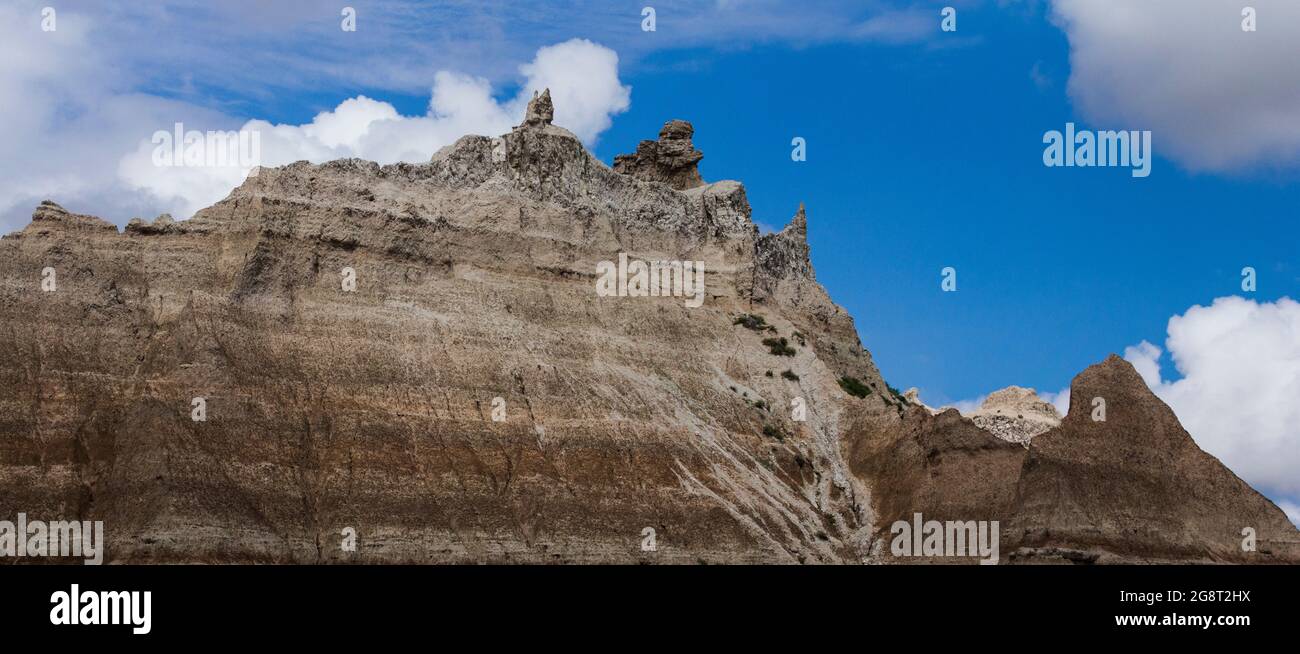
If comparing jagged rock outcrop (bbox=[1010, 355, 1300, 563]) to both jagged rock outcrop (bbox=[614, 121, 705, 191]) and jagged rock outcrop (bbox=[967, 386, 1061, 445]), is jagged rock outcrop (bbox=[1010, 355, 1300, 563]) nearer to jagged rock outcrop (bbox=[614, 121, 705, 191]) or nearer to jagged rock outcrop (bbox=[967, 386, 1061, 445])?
jagged rock outcrop (bbox=[967, 386, 1061, 445])

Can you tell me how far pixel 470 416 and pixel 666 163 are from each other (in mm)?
33991

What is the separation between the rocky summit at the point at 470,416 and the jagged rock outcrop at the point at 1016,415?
9175 mm

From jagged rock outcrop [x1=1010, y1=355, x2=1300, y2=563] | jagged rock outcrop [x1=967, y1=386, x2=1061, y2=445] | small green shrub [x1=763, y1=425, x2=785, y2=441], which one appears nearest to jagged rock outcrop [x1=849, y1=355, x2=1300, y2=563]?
jagged rock outcrop [x1=1010, y1=355, x2=1300, y2=563]

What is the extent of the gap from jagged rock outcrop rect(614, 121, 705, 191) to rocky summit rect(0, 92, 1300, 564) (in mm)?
13116

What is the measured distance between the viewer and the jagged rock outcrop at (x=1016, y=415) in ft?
429

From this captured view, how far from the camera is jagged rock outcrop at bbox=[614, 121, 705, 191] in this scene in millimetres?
137750

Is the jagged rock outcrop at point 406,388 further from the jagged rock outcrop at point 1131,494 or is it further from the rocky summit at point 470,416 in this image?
the jagged rock outcrop at point 1131,494

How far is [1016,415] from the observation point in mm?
137750

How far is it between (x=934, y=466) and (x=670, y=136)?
33.9 meters

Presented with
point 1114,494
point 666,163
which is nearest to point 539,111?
point 666,163

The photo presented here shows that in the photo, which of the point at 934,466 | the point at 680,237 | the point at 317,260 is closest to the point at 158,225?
the point at 317,260
